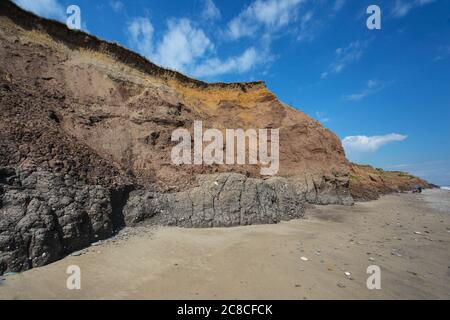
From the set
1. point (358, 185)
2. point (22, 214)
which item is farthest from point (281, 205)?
point (358, 185)

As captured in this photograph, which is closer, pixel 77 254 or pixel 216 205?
pixel 77 254

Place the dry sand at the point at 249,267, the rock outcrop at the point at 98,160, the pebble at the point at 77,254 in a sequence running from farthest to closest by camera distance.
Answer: the rock outcrop at the point at 98,160 < the pebble at the point at 77,254 < the dry sand at the point at 249,267

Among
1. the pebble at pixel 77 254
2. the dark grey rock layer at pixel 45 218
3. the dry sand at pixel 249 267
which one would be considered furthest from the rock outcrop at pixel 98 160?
the dry sand at pixel 249 267

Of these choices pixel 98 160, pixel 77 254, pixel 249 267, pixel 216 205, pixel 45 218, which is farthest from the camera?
pixel 216 205

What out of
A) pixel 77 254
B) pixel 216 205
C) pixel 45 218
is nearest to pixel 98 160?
pixel 45 218

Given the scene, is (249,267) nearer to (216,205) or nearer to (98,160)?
(216,205)

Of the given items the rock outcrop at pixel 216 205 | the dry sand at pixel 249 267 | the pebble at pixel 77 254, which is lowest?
the dry sand at pixel 249 267

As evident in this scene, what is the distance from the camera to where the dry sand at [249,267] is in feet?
15.3

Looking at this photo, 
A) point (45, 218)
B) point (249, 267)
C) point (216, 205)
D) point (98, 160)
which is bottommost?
point (249, 267)

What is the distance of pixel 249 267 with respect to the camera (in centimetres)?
579

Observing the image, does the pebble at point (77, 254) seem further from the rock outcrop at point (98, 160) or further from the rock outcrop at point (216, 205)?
the rock outcrop at point (216, 205)

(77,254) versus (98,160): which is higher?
(98,160)

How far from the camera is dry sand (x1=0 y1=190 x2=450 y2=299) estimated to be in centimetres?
466
